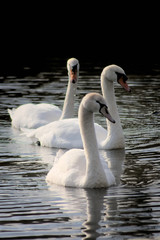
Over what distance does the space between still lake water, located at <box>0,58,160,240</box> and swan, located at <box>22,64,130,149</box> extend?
21cm

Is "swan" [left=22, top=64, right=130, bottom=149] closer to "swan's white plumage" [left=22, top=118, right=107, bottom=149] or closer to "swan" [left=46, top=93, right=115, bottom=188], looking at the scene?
"swan's white plumage" [left=22, top=118, right=107, bottom=149]

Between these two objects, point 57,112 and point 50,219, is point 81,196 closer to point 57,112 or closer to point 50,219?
point 50,219

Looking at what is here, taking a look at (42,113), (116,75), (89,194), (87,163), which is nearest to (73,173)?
(87,163)

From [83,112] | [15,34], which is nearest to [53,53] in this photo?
[15,34]

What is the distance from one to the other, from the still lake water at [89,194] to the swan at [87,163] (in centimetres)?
14

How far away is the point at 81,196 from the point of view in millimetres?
10180

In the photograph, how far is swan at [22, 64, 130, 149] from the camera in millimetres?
13836

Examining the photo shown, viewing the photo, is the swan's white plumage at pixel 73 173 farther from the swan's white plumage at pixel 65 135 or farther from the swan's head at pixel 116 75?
the swan's head at pixel 116 75

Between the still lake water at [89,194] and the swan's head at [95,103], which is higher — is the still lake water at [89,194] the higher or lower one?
the lower one

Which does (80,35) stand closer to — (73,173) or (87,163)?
(73,173)

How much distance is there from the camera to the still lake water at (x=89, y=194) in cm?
859

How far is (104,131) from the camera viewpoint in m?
14.3

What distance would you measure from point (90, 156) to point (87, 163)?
10 cm

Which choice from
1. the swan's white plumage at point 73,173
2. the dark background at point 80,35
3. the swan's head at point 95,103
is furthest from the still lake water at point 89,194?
the dark background at point 80,35
